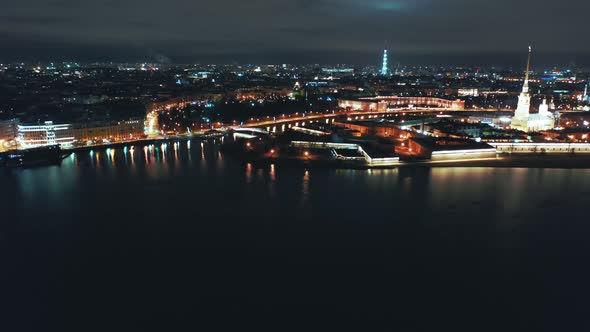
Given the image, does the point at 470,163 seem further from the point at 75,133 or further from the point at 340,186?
the point at 75,133

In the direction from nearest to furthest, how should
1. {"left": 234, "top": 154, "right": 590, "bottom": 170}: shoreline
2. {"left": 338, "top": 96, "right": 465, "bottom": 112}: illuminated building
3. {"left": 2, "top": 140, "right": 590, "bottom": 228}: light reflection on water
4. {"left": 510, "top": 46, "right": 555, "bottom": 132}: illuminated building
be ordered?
{"left": 2, "top": 140, "right": 590, "bottom": 228}: light reflection on water
{"left": 234, "top": 154, "right": 590, "bottom": 170}: shoreline
{"left": 510, "top": 46, "right": 555, "bottom": 132}: illuminated building
{"left": 338, "top": 96, "right": 465, "bottom": 112}: illuminated building

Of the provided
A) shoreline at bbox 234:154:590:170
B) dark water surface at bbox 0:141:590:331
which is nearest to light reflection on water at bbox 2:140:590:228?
dark water surface at bbox 0:141:590:331

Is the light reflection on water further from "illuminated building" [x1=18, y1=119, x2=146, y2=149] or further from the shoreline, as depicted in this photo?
"illuminated building" [x1=18, y1=119, x2=146, y2=149]

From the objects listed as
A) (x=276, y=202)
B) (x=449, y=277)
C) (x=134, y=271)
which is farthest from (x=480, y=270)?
(x=134, y=271)

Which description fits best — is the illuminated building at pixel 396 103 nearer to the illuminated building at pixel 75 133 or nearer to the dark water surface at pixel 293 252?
the illuminated building at pixel 75 133

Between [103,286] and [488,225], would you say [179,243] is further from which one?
[488,225]
